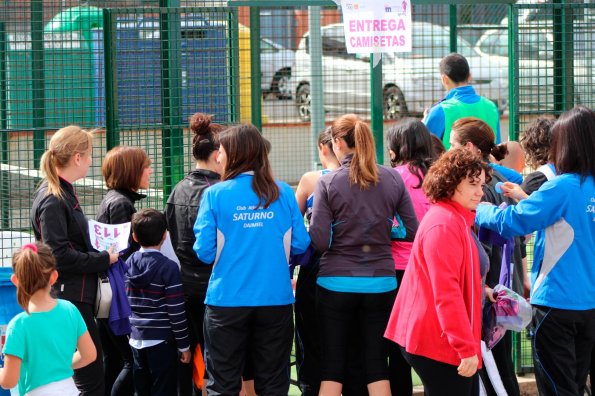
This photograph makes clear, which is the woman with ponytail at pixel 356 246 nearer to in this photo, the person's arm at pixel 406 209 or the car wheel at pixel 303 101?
the person's arm at pixel 406 209

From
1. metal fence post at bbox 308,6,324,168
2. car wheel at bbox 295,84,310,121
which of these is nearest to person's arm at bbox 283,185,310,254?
metal fence post at bbox 308,6,324,168

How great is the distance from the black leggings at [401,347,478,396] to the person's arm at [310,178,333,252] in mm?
930

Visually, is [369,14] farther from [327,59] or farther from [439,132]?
[327,59]

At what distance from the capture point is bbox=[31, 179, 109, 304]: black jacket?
16.4 ft

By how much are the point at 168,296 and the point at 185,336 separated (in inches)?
10.2

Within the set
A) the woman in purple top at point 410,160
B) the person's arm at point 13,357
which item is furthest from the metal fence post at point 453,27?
the person's arm at point 13,357

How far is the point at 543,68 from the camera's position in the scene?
665cm

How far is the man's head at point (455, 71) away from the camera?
22.9 ft

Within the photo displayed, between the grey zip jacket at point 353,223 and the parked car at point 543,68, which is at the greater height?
the parked car at point 543,68

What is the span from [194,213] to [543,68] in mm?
2873

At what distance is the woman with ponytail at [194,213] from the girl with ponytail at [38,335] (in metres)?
1.13

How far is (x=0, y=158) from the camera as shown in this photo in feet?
22.2

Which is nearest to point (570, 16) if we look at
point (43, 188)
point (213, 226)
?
point (213, 226)

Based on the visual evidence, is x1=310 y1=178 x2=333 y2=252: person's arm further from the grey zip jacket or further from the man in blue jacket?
the man in blue jacket
